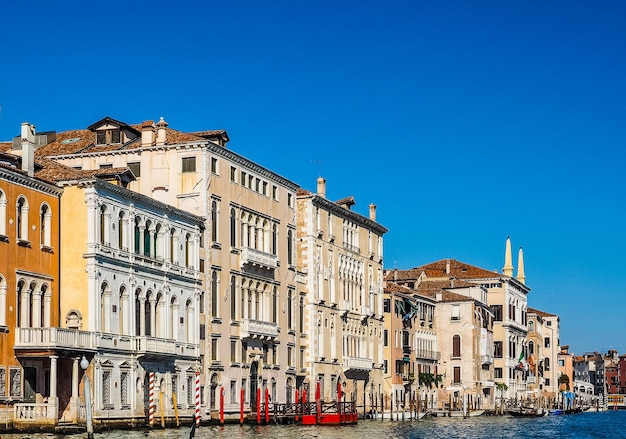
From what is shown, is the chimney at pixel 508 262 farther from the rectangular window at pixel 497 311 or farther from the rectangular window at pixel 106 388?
the rectangular window at pixel 106 388

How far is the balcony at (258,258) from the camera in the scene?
2083 inches

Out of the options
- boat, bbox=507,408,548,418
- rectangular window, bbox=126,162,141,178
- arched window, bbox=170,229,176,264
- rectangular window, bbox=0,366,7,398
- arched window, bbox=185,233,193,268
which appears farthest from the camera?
boat, bbox=507,408,548,418

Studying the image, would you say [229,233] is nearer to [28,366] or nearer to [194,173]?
[194,173]

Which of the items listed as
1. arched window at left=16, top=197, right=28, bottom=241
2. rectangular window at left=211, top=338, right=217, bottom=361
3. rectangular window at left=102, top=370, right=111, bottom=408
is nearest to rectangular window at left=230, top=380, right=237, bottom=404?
rectangular window at left=211, top=338, right=217, bottom=361

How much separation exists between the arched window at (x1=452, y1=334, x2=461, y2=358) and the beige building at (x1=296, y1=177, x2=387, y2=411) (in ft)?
55.9

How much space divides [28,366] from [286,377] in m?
21.4

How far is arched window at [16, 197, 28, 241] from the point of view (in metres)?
38.7

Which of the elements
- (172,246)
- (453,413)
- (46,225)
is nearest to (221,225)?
(172,246)

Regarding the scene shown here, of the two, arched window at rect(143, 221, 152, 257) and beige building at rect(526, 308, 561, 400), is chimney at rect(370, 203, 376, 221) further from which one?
beige building at rect(526, 308, 561, 400)

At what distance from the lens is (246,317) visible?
176 feet

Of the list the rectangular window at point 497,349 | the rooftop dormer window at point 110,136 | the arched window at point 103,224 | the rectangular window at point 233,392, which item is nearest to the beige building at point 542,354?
the rectangular window at point 497,349

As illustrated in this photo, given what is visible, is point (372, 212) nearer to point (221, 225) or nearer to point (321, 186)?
point (321, 186)

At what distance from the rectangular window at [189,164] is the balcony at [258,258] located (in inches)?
182

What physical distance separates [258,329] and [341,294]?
12.4 m
